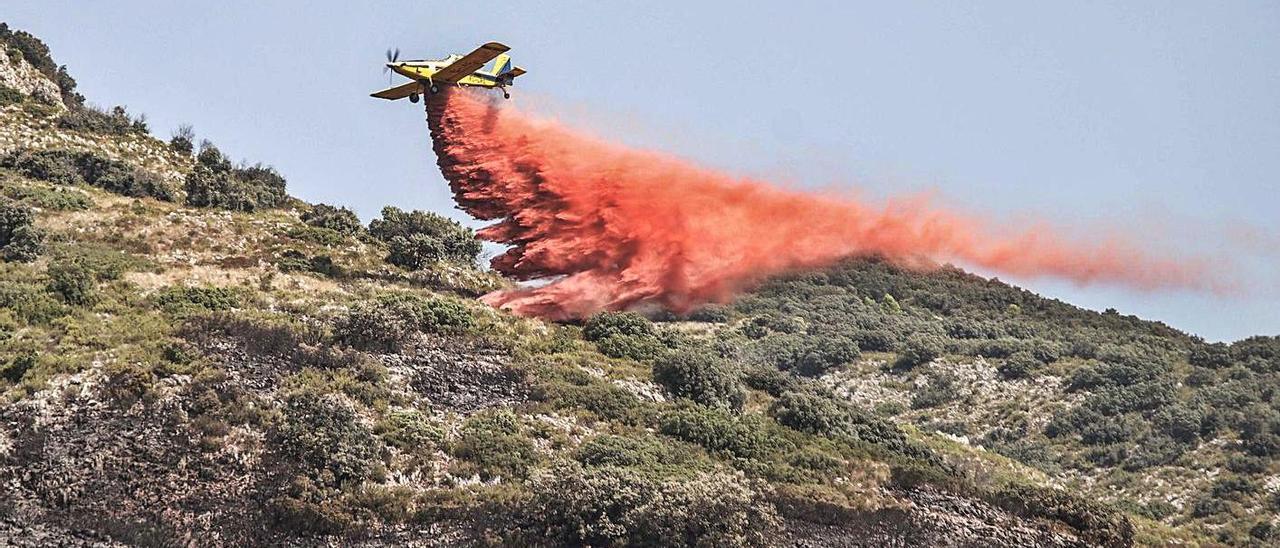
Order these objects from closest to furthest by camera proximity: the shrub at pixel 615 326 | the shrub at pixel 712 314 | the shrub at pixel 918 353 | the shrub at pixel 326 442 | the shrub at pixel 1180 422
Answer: the shrub at pixel 326 442 < the shrub at pixel 615 326 < the shrub at pixel 1180 422 < the shrub at pixel 918 353 < the shrub at pixel 712 314

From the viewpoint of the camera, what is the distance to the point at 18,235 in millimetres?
45062

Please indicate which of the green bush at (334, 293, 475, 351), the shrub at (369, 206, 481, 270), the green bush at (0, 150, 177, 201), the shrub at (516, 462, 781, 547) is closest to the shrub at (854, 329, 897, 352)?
the shrub at (369, 206, 481, 270)

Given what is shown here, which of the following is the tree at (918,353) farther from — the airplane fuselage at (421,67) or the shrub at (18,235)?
the shrub at (18,235)

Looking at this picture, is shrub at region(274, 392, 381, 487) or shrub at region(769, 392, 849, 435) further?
shrub at region(769, 392, 849, 435)

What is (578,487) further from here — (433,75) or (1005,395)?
(1005,395)

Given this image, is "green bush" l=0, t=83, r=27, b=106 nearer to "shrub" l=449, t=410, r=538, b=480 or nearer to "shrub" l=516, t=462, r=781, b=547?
"shrub" l=449, t=410, r=538, b=480

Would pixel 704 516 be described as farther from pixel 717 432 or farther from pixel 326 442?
pixel 326 442

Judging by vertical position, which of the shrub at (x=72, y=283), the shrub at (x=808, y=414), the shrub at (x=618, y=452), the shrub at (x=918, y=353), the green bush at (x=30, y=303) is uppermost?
the shrub at (x=72, y=283)

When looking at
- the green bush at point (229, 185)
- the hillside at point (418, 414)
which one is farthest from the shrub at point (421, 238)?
the green bush at point (229, 185)

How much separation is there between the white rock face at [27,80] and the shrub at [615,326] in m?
37.1

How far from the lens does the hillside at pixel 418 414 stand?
31.3 m

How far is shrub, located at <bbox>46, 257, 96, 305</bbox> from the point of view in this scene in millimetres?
40375

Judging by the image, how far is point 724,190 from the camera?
51.0 m

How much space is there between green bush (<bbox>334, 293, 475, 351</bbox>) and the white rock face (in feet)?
114
